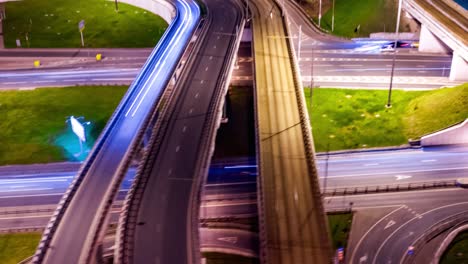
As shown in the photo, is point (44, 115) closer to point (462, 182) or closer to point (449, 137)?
point (449, 137)

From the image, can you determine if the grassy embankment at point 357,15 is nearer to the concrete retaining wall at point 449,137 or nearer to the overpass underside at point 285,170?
the overpass underside at point 285,170

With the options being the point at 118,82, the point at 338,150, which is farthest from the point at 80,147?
the point at 338,150

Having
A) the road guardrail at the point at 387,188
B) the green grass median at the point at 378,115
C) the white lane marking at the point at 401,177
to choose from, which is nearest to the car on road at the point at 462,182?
the road guardrail at the point at 387,188

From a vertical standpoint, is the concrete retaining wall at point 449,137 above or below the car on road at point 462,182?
above

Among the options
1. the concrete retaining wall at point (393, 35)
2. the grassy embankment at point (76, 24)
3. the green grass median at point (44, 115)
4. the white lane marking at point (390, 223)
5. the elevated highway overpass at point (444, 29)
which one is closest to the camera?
the white lane marking at point (390, 223)

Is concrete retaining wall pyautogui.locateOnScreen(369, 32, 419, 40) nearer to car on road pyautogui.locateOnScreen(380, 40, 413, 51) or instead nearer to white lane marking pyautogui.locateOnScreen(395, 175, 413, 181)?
car on road pyautogui.locateOnScreen(380, 40, 413, 51)

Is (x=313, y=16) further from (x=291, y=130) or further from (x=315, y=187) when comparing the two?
(x=315, y=187)
